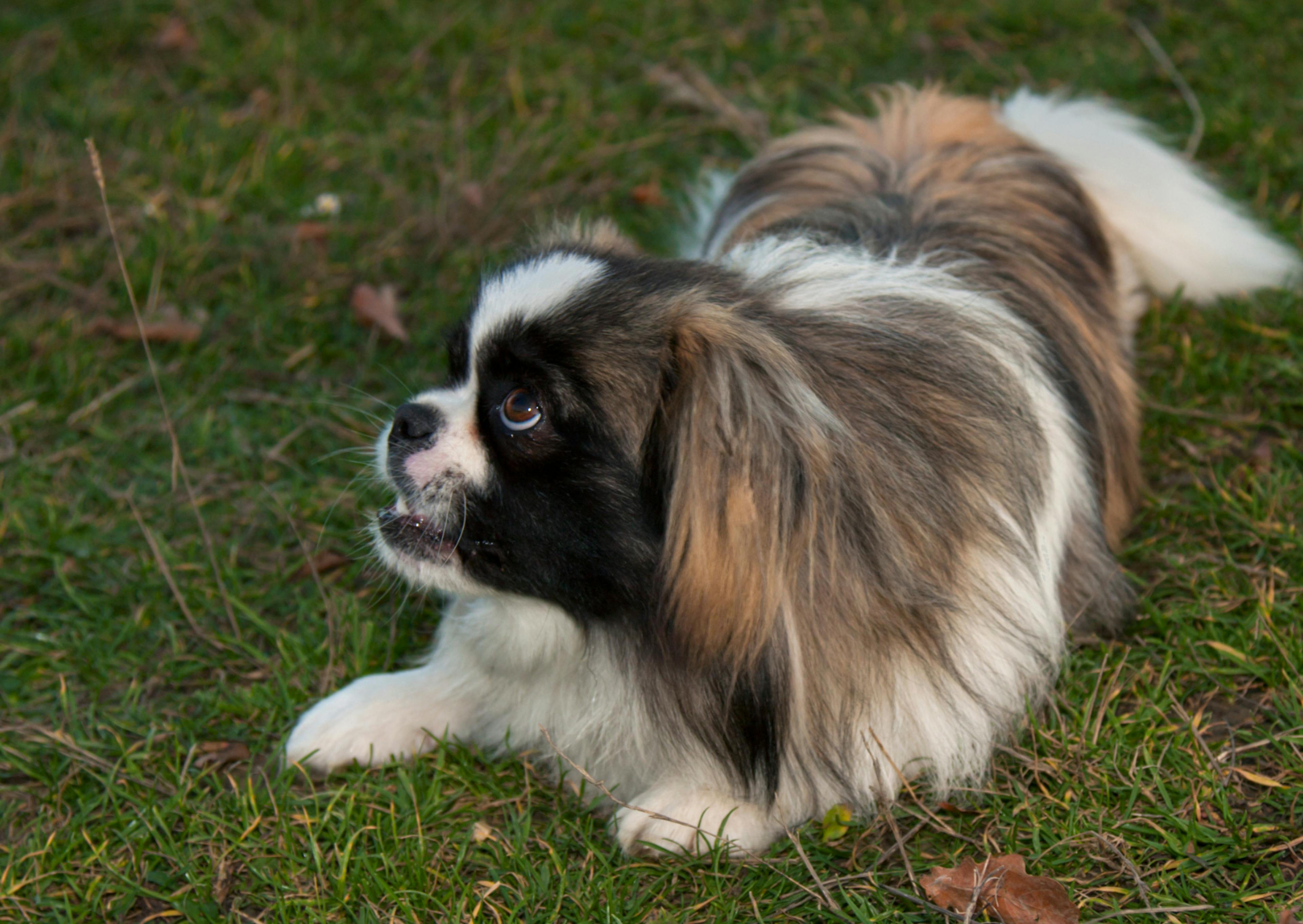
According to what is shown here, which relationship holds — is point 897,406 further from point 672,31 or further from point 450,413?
point 672,31

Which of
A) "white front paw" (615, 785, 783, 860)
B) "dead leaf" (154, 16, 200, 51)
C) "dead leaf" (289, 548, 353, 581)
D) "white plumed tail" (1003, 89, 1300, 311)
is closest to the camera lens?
"white front paw" (615, 785, 783, 860)

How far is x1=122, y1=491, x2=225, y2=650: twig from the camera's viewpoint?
9.82ft

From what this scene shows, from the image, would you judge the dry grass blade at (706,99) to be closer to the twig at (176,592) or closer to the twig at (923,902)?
the twig at (176,592)

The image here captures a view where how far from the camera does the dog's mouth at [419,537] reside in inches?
89.9

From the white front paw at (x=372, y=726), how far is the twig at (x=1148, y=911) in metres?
1.33

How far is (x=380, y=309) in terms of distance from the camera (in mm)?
4000

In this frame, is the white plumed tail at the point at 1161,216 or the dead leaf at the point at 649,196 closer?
the white plumed tail at the point at 1161,216

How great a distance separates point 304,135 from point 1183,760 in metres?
3.75

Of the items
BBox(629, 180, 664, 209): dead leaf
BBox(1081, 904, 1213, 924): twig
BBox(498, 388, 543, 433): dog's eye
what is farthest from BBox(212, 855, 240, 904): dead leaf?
Result: BBox(629, 180, 664, 209): dead leaf

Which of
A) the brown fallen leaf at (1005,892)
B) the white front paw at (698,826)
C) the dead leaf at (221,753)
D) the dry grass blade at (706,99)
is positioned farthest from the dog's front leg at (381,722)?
the dry grass blade at (706,99)

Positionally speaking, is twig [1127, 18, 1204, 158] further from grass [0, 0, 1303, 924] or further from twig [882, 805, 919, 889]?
twig [882, 805, 919, 889]

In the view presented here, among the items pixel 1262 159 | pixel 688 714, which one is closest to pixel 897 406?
pixel 688 714

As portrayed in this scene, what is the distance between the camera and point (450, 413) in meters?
2.31

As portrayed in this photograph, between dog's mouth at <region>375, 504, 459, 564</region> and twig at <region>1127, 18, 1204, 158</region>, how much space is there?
3.21m
